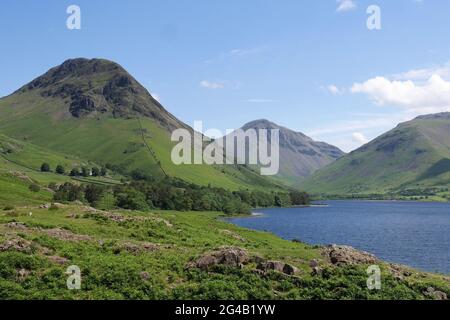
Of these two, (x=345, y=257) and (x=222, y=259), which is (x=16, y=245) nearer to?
(x=222, y=259)

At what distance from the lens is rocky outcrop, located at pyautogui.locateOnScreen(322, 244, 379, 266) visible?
4312 centimetres

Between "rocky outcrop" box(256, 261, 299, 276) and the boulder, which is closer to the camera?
"rocky outcrop" box(256, 261, 299, 276)

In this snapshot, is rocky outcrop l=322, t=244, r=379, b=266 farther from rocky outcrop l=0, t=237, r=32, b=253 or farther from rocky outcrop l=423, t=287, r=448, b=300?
rocky outcrop l=0, t=237, r=32, b=253

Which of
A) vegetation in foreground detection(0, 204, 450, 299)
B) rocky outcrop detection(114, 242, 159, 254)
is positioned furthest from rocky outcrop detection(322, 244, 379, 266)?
rocky outcrop detection(114, 242, 159, 254)

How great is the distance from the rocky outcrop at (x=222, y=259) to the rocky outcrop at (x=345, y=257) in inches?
350

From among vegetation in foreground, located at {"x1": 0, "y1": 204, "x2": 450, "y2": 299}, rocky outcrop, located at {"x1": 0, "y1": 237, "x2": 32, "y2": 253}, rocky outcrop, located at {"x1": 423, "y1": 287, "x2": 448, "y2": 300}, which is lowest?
rocky outcrop, located at {"x1": 423, "y1": 287, "x2": 448, "y2": 300}

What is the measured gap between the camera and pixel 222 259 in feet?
133

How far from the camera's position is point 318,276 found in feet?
126

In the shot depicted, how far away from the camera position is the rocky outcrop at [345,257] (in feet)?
141

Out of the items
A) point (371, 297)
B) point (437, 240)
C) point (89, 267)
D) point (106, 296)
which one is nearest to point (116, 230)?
point (89, 267)

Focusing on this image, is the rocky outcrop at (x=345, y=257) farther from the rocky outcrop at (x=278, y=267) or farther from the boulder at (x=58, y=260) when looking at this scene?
the boulder at (x=58, y=260)

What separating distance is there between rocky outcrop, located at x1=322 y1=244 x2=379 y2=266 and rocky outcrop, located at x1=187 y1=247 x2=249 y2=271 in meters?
8.89

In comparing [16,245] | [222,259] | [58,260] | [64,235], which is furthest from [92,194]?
[222,259]
